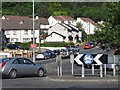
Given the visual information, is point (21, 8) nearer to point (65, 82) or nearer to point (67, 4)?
point (67, 4)

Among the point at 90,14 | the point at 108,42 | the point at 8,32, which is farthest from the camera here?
the point at 90,14

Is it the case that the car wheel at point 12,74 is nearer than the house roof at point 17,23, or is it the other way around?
the car wheel at point 12,74

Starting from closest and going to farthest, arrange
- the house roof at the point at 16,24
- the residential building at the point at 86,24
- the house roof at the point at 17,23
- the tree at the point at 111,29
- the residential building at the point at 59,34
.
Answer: the tree at the point at 111,29 → the house roof at the point at 16,24 → the house roof at the point at 17,23 → the residential building at the point at 59,34 → the residential building at the point at 86,24

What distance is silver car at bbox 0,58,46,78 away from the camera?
24.9 metres

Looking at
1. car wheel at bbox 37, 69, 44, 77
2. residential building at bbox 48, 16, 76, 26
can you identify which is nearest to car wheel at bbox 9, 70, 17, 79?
car wheel at bbox 37, 69, 44, 77

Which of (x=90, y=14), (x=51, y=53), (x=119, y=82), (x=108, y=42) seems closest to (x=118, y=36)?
(x=108, y=42)

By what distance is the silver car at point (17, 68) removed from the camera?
81.6ft

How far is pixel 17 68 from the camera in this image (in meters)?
25.2

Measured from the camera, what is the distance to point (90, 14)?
5364 inches

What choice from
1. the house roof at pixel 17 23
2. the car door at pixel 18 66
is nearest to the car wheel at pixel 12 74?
the car door at pixel 18 66

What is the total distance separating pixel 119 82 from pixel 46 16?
10821cm

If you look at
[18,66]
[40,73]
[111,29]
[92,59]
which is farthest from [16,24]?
[92,59]

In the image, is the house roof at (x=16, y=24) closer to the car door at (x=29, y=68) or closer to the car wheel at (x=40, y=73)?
the car wheel at (x=40, y=73)

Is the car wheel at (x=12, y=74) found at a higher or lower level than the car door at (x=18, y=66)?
lower
